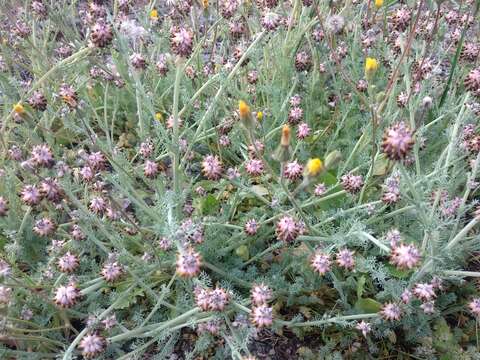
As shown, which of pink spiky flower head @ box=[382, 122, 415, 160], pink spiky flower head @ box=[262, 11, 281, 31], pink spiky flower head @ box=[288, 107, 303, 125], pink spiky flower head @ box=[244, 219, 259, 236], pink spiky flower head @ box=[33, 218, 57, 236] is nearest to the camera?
pink spiky flower head @ box=[382, 122, 415, 160]

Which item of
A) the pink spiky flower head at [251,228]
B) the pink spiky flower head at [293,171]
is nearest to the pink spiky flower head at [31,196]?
the pink spiky flower head at [251,228]

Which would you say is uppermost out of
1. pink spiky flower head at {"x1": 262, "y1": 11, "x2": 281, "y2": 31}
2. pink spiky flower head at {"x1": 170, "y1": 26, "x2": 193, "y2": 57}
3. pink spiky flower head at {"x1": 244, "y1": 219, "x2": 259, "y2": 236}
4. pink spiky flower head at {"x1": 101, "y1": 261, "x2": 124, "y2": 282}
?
pink spiky flower head at {"x1": 170, "y1": 26, "x2": 193, "y2": 57}

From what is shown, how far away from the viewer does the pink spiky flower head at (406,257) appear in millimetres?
1697

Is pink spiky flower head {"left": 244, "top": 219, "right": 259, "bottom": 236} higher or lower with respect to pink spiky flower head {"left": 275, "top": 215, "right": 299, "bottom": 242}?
lower

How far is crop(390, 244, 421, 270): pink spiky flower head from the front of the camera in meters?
1.70

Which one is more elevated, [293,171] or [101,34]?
[101,34]

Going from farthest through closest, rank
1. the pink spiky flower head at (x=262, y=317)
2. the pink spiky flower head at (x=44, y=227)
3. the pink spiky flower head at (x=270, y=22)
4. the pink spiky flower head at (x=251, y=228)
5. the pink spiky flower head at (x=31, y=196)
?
1. the pink spiky flower head at (x=270, y=22)
2. the pink spiky flower head at (x=251, y=228)
3. the pink spiky flower head at (x=44, y=227)
4. the pink spiky flower head at (x=31, y=196)
5. the pink spiky flower head at (x=262, y=317)

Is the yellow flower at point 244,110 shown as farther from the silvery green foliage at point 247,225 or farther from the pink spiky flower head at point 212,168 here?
the pink spiky flower head at point 212,168

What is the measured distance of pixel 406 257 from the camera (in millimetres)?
1702

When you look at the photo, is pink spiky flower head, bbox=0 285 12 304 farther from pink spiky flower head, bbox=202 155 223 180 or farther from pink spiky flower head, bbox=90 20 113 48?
pink spiky flower head, bbox=90 20 113 48

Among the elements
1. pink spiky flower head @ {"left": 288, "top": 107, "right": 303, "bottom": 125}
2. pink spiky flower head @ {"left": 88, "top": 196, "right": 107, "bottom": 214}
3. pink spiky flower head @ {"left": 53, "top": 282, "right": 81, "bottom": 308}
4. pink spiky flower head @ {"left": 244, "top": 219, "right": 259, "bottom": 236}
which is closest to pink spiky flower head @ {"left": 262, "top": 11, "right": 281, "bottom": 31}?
pink spiky flower head @ {"left": 288, "top": 107, "right": 303, "bottom": 125}

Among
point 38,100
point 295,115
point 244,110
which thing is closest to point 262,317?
point 244,110

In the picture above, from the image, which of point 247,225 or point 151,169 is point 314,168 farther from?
point 151,169

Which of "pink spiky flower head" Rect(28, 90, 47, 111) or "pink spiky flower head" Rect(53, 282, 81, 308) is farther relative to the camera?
"pink spiky flower head" Rect(28, 90, 47, 111)
